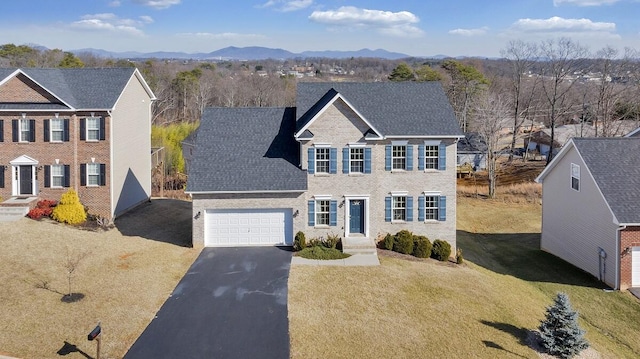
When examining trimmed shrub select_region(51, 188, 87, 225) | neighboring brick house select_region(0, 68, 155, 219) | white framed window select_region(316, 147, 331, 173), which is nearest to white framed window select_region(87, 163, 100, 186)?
neighboring brick house select_region(0, 68, 155, 219)

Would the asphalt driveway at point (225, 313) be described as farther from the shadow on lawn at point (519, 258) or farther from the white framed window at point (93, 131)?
the shadow on lawn at point (519, 258)

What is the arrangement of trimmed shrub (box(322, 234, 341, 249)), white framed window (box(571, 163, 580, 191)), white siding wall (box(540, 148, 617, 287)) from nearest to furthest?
1. white siding wall (box(540, 148, 617, 287))
2. trimmed shrub (box(322, 234, 341, 249))
3. white framed window (box(571, 163, 580, 191))

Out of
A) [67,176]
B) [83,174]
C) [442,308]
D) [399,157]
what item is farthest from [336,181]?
[67,176]

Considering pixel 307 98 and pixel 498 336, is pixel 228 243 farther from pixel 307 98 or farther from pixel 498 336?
pixel 498 336

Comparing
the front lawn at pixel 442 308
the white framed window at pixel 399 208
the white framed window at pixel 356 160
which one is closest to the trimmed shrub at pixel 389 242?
the front lawn at pixel 442 308

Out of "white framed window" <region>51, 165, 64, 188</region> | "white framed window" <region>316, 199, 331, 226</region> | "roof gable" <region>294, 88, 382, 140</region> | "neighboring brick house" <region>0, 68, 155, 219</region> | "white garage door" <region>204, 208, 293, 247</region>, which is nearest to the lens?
"roof gable" <region>294, 88, 382, 140</region>

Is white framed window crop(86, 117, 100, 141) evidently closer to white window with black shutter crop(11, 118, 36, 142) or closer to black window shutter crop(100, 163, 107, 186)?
black window shutter crop(100, 163, 107, 186)
